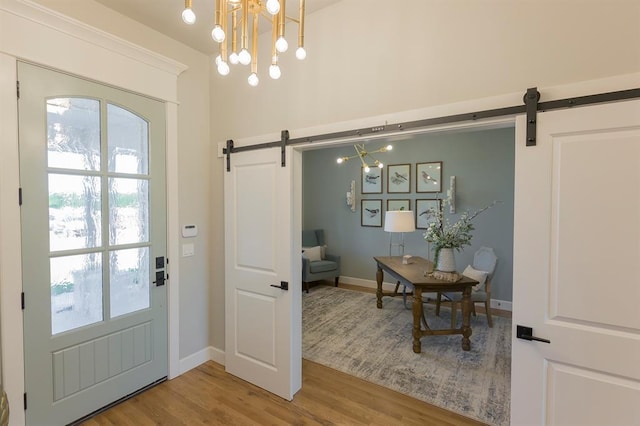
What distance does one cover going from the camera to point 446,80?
177 cm

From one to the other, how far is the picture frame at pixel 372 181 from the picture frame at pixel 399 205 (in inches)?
12.5

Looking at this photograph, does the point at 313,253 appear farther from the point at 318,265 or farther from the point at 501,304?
the point at 501,304

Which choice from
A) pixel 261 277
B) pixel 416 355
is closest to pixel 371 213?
pixel 416 355

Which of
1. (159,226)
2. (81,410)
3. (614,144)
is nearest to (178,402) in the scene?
(81,410)

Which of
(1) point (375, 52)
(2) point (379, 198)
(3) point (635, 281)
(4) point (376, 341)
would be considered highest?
(1) point (375, 52)

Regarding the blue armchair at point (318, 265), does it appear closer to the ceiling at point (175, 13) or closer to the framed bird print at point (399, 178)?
the framed bird print at point (399, 178)

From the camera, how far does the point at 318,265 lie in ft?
18.0

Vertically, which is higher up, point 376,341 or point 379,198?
point 379,198

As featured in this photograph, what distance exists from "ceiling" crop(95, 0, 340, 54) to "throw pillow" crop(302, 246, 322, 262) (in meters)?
3.95

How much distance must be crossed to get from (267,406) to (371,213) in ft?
13.3

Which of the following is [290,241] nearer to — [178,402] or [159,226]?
[159,226]

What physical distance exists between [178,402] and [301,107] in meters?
2.58

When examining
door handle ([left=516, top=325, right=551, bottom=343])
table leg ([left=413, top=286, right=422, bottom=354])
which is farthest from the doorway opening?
door handle ([left=516, top=325, right=551, bottom=343])

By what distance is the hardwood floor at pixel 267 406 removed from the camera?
6.97 ft
